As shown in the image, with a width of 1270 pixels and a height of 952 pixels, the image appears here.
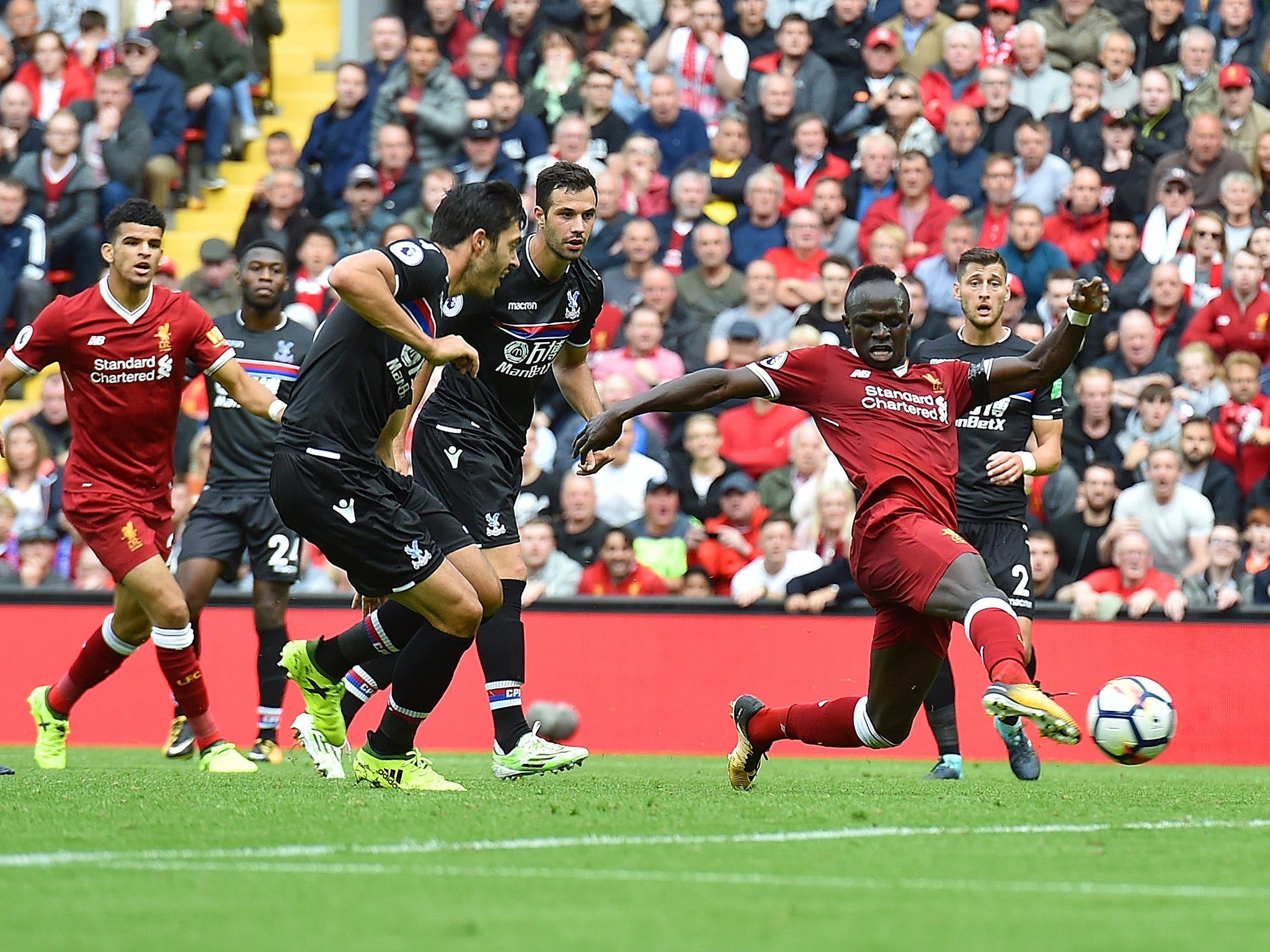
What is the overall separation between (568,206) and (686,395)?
1491 mm

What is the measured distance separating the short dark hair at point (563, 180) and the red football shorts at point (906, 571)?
7.20ft

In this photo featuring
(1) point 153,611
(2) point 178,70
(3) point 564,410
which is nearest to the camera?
(1) point 153,611

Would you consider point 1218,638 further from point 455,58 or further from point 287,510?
point 455,58

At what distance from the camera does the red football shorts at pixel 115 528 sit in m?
9.18

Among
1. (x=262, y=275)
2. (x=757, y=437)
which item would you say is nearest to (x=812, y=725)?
(x=262, y=275)

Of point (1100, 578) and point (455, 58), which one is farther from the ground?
point (455, 58)

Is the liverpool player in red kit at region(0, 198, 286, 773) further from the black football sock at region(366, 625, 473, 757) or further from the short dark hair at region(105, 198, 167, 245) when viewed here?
the black football sock at region(366, 625, 473, 757)

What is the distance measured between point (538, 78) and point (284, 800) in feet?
37.0

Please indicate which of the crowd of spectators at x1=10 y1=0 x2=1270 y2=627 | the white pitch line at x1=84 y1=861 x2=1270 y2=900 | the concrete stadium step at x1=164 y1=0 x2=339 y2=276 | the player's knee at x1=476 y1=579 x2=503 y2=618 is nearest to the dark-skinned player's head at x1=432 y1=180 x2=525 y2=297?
the player's knee at x1=476 y1=579 x2=503 y2=618

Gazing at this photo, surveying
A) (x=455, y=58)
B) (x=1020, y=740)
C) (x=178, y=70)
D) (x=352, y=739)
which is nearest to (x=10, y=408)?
(x=178, y=70)

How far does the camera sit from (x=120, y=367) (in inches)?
364

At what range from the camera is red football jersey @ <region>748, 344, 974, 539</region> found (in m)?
7.45

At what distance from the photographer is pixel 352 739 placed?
12648 millimetres

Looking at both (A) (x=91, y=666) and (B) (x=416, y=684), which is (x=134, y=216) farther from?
(B) (x=416, y=684)
